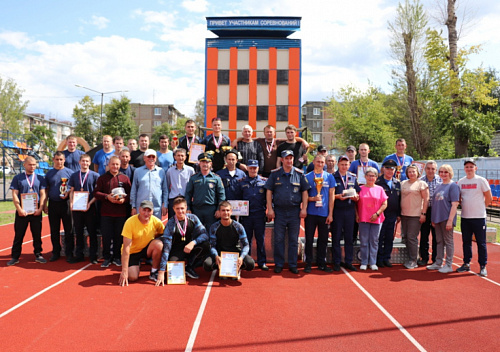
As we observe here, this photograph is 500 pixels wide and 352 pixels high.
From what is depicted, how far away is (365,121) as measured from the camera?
33.9 metres

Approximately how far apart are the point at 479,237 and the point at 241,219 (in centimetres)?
427

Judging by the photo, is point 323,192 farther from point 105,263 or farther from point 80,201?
point 80,201

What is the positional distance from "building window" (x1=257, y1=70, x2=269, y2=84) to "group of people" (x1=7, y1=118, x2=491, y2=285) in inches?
396

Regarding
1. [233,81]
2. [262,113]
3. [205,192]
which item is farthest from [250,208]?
[233,81]

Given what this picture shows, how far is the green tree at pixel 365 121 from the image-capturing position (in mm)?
32812

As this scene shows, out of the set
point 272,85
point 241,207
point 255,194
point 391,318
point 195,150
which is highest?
point 272,85

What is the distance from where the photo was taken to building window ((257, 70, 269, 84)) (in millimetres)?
16734

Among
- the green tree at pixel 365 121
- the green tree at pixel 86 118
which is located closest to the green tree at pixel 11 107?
the green tree at pixel 86 118

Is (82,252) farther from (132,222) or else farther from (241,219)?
(241,219)

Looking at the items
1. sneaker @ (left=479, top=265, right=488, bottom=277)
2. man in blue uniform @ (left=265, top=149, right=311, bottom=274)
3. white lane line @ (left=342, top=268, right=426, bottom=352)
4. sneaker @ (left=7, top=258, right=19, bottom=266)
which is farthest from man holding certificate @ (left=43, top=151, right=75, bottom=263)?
sneaker @ (left=479, top=265, right=488, bottom=277)

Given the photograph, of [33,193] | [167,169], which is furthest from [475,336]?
[33,193]

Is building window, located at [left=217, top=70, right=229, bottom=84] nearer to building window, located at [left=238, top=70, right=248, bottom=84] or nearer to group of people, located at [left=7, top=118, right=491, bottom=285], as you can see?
building window, located at [left=238, top=70, right=248, bottom=84]

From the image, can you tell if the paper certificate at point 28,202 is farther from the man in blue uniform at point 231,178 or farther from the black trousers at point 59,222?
A: the man in blue uniform at point 231,178

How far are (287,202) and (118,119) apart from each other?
116 feet
